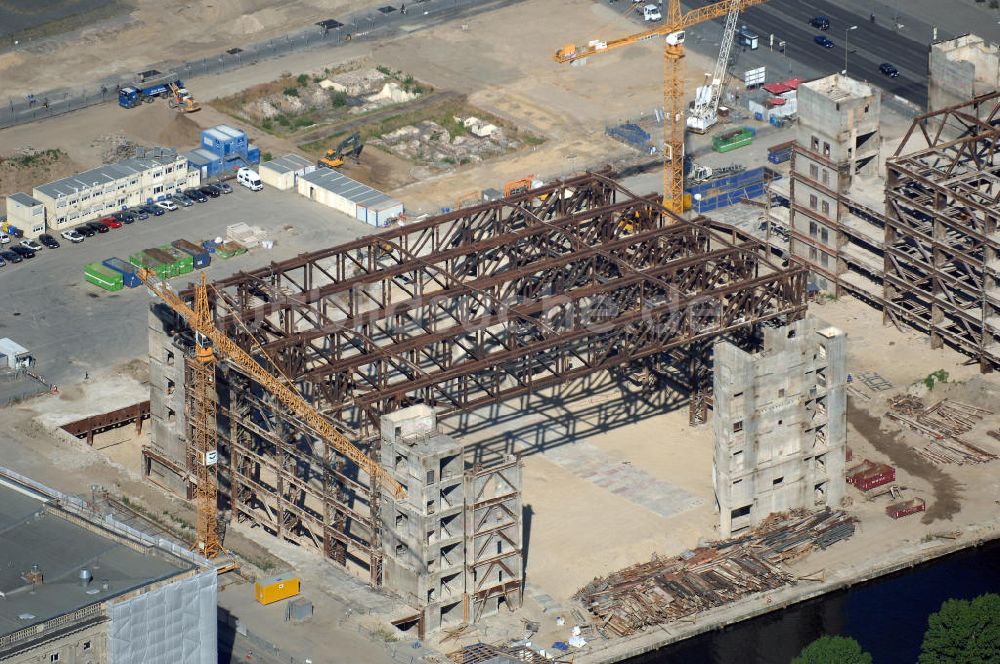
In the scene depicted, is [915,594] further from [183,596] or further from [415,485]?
[183,596]

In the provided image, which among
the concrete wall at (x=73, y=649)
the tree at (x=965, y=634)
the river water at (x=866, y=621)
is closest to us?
the concrete wall at (x=73, y=649)

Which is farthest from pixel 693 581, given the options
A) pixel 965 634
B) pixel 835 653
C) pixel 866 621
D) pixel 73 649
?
pixel 73 649

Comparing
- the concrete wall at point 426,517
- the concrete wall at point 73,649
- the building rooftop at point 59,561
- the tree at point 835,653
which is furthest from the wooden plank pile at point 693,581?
the concrete wall at point 73,649

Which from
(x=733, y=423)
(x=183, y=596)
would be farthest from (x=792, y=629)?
(x=183, y=596)

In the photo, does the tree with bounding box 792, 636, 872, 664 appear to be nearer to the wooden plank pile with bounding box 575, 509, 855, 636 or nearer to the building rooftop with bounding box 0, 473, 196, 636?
the wooden plank pile with bounding box 575, 509, 855, 636

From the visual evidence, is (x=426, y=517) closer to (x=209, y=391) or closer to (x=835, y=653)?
(x=209, y=391)

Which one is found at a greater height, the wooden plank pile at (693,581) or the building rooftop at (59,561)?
the building rooftop at (59,561)

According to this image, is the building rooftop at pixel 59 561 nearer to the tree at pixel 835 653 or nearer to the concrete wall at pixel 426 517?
the concrete wall at pixel 426 517
